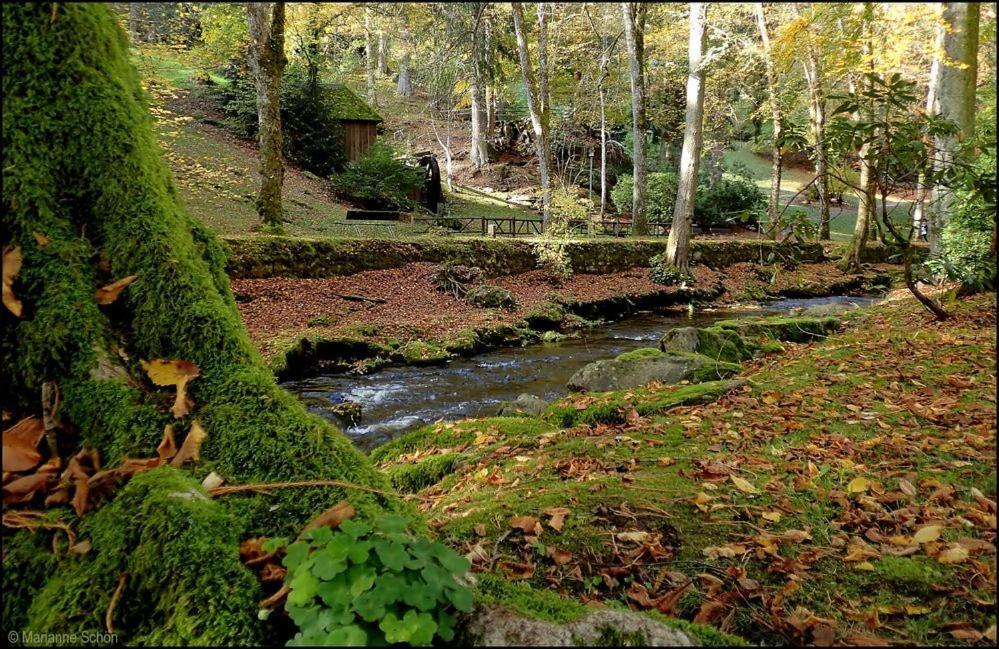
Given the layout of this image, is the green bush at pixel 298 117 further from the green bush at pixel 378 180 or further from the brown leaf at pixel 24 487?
the brown leaf at pixel 24 487

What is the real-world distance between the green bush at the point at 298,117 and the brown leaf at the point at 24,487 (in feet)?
75.9

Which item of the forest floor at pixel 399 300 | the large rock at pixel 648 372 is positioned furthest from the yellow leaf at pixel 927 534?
the forest floor at pixel 399 300

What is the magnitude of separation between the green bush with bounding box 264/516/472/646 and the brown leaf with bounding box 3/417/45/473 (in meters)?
0.88

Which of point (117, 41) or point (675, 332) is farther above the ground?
point (117, 41)

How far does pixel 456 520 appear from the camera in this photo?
2.66m

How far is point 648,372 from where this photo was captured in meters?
6.23

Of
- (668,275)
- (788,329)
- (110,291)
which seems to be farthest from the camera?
(668,275)

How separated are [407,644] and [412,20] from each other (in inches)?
822

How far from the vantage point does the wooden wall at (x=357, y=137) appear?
24656mm

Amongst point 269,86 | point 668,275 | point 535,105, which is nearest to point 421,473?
point 269,86

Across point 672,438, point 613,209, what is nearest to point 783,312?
point 672,438

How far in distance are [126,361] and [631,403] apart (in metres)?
4.00

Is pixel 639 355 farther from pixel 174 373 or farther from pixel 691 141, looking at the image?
pixel 691 141

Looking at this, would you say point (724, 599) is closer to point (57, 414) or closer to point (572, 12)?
point (57, 414)
